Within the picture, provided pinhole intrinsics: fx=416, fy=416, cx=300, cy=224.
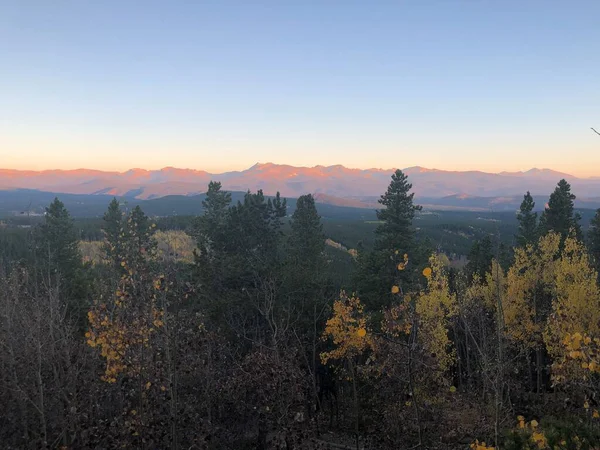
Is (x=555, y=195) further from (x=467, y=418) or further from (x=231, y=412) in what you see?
(x=231, y=412)

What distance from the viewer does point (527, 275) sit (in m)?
23.5

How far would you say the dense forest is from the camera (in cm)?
855

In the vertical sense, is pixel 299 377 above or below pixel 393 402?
above

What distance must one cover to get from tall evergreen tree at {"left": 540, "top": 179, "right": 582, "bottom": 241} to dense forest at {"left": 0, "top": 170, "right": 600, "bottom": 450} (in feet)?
0.56

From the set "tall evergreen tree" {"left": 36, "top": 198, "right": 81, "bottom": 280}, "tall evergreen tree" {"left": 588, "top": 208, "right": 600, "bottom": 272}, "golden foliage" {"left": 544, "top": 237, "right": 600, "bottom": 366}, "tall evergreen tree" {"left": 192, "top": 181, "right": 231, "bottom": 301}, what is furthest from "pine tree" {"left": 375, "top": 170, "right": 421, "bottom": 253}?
"tall evergreen tree" {"left": 36, "top": 198, "right": 81, "bottom": 280}

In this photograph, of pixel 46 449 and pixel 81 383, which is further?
pixel 81 383

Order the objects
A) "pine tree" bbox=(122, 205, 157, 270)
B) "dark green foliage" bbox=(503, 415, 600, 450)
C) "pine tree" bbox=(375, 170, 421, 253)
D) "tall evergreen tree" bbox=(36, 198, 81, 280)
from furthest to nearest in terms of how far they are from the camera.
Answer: "tall evergreen tree" bbox=(36, 198, 81, 280), "pine tree" bbox=(375, 170, 421, 253), "dark green foliage" bbox=(503, 415, 600, 450), "pine tree" bbox=(122, 205, 157, 270)

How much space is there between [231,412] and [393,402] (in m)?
5.73

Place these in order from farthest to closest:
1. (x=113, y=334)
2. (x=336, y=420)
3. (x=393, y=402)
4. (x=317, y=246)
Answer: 1. (x=317, y=246)
2. (x=336, y=420)
3. (x=393, y=402)
4. (x=113, y=334)

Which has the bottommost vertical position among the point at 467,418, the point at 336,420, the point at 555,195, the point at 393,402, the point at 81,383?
the point at 336,420

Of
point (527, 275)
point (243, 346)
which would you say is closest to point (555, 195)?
point (527, 275)

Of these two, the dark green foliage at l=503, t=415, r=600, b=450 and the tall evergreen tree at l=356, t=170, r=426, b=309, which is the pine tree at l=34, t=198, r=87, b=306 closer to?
the tall evergreen tree at l=356, t=170, r=426, b=309

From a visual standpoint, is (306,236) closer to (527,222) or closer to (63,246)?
(527,222)

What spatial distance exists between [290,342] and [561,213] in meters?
25.2
